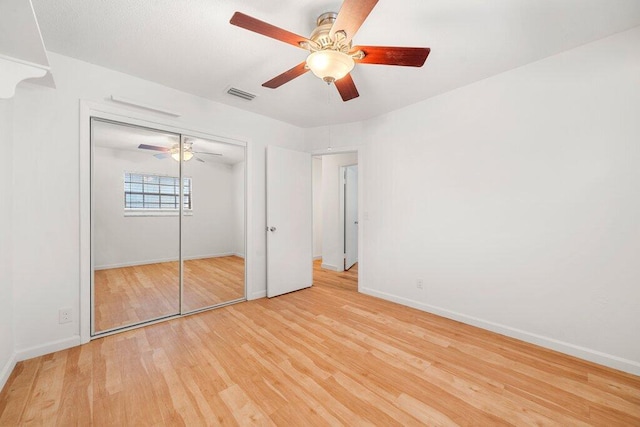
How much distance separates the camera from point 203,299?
3109mm

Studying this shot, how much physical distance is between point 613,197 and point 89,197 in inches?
176

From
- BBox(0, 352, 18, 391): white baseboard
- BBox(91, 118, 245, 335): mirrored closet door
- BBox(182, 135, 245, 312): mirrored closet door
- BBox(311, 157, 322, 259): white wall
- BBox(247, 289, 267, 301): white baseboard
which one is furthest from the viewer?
BBox(311, 157, 322, 259): white wall

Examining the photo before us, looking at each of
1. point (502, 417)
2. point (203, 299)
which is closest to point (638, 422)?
point (502, 417)

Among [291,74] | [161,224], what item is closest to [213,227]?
[161,224]

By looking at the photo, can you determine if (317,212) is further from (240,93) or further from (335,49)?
(335,49)

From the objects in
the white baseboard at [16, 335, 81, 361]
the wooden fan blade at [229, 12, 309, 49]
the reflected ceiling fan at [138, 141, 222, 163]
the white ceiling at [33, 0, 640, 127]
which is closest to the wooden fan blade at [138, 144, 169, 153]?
the reflected ceiling fan at [138, 141, 222, 163]

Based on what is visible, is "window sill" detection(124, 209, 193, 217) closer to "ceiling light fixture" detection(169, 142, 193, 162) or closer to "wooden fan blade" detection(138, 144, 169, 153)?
"ceiling light fixture" detection(169, 142, 193, 162)

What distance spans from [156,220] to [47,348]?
1.44 metres

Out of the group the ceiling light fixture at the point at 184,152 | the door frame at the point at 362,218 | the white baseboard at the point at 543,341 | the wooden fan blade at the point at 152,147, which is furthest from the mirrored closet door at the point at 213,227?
the white baseboard at the point at 543,341

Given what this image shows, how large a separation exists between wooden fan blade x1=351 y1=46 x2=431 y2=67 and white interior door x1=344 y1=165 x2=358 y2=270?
328 cm

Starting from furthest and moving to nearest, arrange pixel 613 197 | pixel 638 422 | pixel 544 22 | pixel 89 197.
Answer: pixel 89 197 < pixel 613 197 < pixel 544 22 < pixel 638 422

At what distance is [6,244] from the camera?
5.95 feet

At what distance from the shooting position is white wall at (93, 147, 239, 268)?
2516 mm

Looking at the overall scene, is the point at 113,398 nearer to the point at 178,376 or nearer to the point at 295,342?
the point at 178,376
